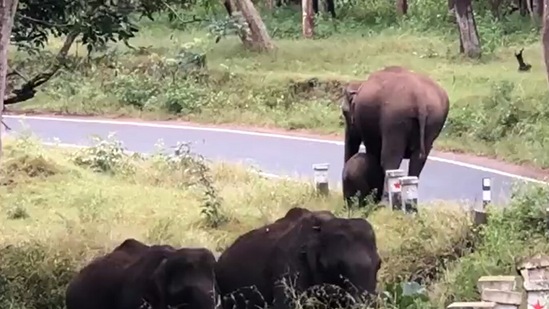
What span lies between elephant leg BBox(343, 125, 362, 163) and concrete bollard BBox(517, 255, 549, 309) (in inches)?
228

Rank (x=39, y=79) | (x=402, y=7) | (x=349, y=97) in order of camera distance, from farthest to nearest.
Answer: (x=402, y=7)
(x=349, y=97)
(x=39, y=79)

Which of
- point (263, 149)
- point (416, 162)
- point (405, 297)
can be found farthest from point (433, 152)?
point (405, 297)

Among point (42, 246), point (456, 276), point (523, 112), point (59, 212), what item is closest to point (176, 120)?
point (523, 112)

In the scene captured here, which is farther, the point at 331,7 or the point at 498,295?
the point at 331,7

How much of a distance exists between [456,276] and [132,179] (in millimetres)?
6609

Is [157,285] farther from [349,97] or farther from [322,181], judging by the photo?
[349,97]

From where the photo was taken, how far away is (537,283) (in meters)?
6.49

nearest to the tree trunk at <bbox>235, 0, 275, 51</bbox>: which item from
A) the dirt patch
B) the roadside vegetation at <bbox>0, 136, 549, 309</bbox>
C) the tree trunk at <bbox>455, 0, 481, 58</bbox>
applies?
the tree trunk at <bbox>455, 0, 481, 58</bbox>

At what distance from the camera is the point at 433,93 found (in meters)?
11.7

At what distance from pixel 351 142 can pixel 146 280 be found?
511 centimetres

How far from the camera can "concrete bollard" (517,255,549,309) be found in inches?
254

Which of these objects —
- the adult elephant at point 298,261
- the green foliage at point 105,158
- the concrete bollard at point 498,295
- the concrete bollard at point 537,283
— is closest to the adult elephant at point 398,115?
the adult elephant at point 298,261

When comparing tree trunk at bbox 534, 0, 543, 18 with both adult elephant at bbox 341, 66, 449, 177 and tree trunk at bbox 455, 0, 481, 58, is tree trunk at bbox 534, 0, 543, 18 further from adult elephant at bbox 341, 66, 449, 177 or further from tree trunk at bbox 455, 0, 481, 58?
adult elephant at bbox 341, 66, 449, 177

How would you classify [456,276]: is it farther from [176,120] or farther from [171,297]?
[176,120]
